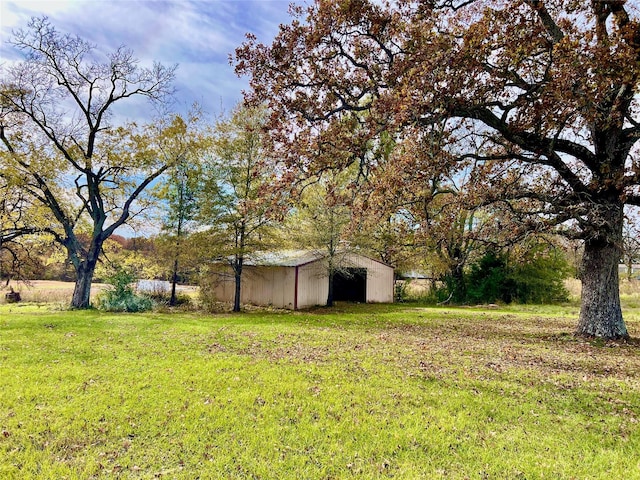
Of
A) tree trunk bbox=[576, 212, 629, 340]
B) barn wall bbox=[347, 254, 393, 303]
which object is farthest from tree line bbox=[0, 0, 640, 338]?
barn wall bbox=[347, 254, 393, 303]

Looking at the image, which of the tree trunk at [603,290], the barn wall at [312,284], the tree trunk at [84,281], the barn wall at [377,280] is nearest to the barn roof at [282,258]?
the barn wall at [312,284]

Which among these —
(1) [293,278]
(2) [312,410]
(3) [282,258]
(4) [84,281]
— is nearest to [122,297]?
(4) [84,281]

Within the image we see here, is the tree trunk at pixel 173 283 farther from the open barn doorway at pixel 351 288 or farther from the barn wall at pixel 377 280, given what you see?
the barn wall at pixel 377 280

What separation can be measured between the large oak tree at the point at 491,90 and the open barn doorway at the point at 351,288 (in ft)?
44.7

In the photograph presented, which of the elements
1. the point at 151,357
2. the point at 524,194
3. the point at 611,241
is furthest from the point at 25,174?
the point at 611,241

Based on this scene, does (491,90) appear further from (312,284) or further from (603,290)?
(312,284)

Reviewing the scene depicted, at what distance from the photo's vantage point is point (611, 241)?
9.29m

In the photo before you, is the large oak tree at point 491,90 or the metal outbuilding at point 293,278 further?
the metal outbuilding at point 293,278

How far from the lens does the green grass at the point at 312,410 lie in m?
3.51

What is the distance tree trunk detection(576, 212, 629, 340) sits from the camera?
9750mm

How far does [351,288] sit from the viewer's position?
24.5 meters

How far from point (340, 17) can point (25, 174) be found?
1535 centimetres

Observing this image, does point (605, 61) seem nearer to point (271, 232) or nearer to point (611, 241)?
point (611, 241)

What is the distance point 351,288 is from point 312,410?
787 inches
